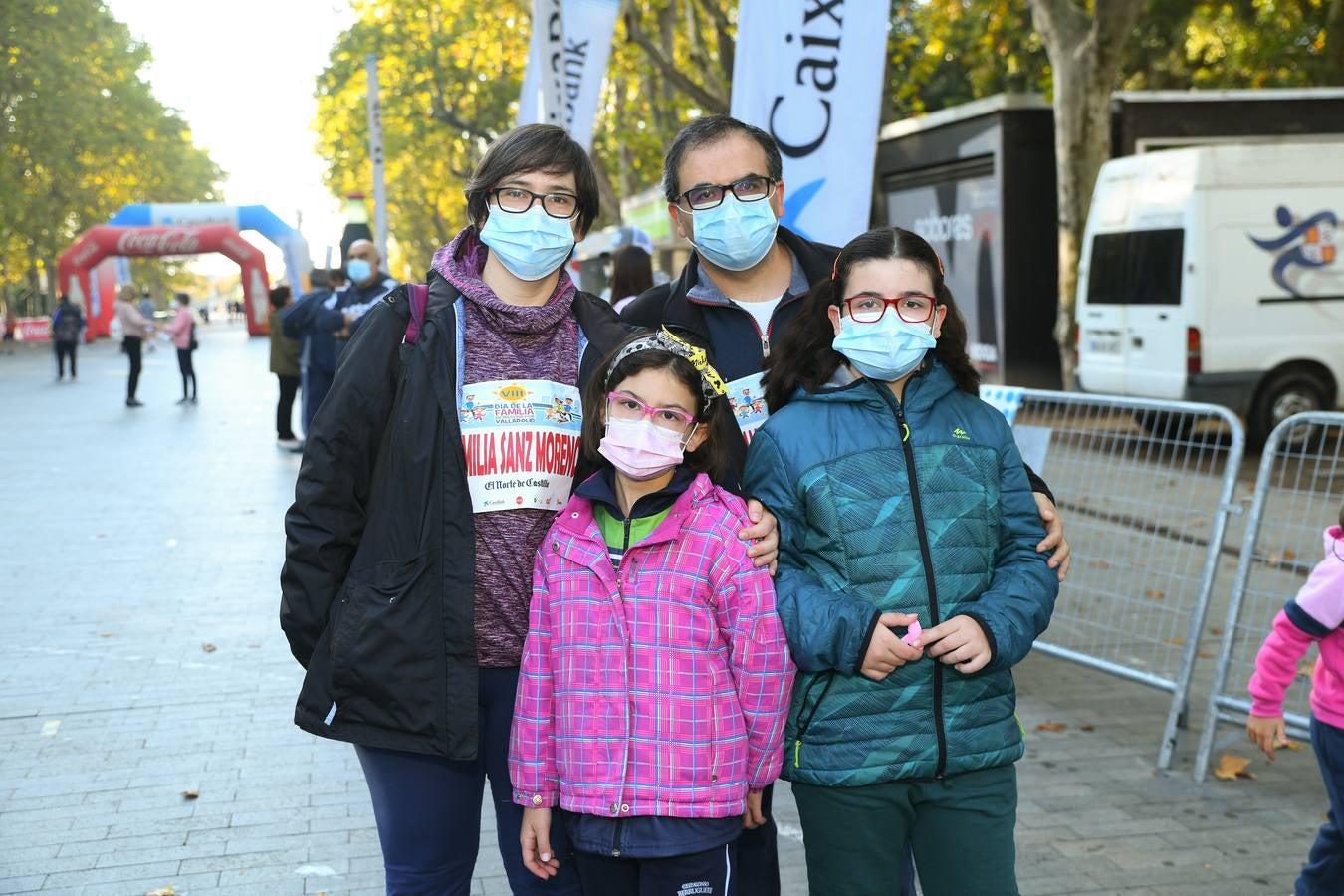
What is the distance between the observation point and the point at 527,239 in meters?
3.03

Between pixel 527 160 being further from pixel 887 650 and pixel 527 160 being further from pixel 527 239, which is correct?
pixel 887 650

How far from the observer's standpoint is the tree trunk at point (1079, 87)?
15.4 metres

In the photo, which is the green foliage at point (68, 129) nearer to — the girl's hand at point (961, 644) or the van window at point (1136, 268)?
the van window at point (1136, 268)

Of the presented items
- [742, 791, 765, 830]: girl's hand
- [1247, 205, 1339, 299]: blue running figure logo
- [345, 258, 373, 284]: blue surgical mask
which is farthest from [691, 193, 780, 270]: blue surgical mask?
[1247, 205, 1339, 299]: blue running figure logo

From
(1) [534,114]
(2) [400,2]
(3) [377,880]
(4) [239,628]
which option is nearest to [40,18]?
(2) [400,2]

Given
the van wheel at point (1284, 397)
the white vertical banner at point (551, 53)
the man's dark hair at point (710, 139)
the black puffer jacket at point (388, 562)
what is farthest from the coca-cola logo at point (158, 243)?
the black puffer jacket at point (388, 562)

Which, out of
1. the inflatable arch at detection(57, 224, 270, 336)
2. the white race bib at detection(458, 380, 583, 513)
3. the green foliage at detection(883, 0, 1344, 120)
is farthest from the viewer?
the inflatable arch at detection(57, 224, 270, 336)

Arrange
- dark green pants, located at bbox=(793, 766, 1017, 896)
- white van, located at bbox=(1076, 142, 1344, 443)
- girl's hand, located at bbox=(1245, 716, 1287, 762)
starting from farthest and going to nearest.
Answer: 1. white van, located at bbox=(1076, 142, 1344, 443)
2. girl's hand, located at bbox=(1245, 716, 1287, 762)
3. dark green pants, located at bbox=(793, 766, 1017, 896)

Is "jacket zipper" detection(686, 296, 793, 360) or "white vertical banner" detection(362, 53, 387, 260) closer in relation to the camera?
"jacket zipper" detection(686, 296, 793, 360)

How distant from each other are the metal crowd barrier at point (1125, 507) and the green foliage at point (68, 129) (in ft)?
145

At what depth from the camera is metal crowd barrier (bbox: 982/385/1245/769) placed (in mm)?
6113

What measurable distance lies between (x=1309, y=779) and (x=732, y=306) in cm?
340

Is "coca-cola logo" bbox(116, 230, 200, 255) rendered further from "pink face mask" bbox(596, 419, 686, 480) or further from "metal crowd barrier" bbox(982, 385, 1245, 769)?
"pink face mask" bbox(596, 419, 686, 480)

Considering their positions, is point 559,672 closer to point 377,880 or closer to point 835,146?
point 377,880
